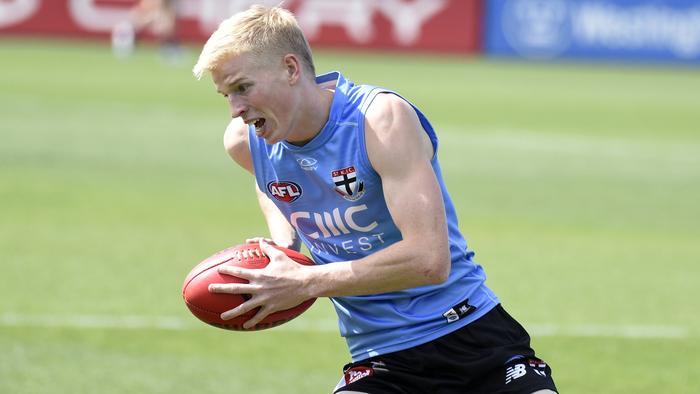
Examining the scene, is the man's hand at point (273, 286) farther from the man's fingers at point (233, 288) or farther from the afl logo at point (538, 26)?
the afl logo at point (538, 26)

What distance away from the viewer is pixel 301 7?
36.5 meters

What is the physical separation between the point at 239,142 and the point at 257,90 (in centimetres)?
66

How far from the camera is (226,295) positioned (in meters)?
5.14

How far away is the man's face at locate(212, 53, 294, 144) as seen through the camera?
4.80 metres

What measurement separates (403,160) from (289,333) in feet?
14.9

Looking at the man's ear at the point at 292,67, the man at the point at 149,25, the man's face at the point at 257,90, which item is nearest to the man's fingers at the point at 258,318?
the man's face at the point at 257,90

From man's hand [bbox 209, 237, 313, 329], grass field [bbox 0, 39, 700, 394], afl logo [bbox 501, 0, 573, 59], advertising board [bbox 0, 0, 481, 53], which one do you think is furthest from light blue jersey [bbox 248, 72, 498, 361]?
afl logo [bbox 501, 0, 573, 59]

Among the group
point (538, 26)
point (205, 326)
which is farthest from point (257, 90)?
point (538, 26)

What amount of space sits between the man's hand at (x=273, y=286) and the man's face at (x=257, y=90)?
52 centimetres

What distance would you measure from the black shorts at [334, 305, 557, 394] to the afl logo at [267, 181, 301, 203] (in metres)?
0.76

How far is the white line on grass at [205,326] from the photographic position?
901 cm

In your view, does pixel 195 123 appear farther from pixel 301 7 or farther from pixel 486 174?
pixel 301 7

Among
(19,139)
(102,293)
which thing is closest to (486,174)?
(19,139)

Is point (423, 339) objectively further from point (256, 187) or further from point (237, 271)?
point (256, 187)
